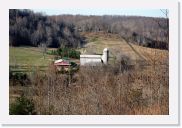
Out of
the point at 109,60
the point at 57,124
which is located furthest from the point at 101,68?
the point at 57,124

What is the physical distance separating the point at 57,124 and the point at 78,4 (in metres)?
1.11

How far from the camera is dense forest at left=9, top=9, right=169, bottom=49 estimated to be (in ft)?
29.6

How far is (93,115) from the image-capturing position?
9.02 m

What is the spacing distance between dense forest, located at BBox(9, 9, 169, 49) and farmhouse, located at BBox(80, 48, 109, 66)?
14 centimetres

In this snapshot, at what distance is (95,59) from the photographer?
907 cm

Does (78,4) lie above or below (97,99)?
above

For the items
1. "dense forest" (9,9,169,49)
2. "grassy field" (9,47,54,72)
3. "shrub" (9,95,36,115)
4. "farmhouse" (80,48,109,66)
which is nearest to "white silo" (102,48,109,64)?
"farmhouse" (80,48,109,66)

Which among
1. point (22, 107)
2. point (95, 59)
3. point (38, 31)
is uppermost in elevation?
point (38, 31)

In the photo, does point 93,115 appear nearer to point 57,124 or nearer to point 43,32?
point 57,124

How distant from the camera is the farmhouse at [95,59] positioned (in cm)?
907

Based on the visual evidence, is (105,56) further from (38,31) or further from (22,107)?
(22,107)

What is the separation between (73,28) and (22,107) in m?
0.87

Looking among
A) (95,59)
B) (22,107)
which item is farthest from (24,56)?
(95,59)

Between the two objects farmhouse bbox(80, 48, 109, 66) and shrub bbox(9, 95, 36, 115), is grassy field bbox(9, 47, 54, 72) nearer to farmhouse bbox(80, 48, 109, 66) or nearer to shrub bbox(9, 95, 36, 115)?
shrub bbox(9, 95, 36, 115)
